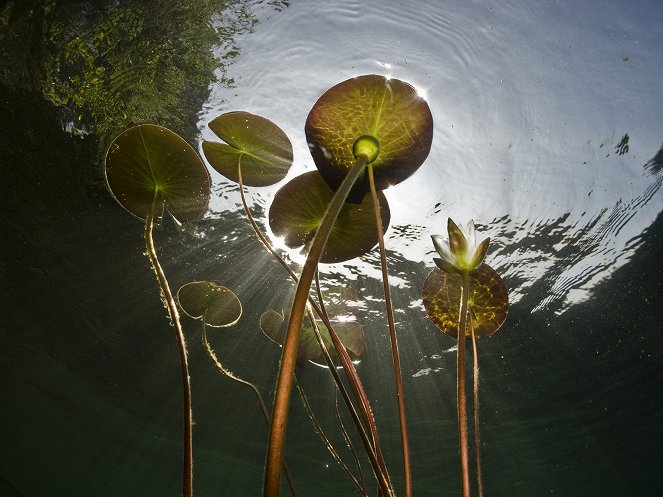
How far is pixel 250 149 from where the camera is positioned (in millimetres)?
1536

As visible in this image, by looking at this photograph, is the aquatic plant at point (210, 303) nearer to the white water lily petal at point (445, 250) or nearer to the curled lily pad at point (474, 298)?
the curled lily pad at point (474, 298)

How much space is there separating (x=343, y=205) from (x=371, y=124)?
0.78ft

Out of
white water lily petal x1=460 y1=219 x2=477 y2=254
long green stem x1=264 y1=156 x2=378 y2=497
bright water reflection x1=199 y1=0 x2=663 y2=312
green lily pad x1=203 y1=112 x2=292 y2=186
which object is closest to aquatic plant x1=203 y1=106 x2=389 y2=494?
green lily pad x1=203 y1=112 x2=292 y2=186

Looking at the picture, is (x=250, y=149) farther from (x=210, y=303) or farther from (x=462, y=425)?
→ (x=462, y=425)

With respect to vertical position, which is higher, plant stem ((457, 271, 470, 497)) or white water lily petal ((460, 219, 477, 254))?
white water lily petal ((460, 219, 477, 254))

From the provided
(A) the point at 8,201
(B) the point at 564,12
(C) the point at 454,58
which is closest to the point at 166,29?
(C) the point at 454,58

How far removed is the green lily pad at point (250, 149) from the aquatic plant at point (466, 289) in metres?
0.69

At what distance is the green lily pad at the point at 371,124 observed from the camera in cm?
104

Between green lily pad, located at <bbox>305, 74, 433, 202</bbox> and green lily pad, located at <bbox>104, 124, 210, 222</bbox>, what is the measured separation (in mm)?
361

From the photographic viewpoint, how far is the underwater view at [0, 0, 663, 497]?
43.8 inches

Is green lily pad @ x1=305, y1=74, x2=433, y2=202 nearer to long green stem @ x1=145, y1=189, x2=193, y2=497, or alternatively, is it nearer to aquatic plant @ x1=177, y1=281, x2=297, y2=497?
long green stem @ x1=145, y1=189, x2=193, y2=497

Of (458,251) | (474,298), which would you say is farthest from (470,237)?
(474,298)

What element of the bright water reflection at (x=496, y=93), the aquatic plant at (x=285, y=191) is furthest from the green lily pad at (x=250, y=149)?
the bright water reflection at (x=496, y=93)

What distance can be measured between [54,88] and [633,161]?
971cm
